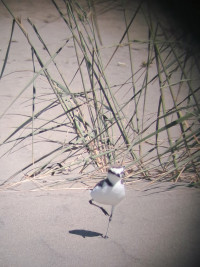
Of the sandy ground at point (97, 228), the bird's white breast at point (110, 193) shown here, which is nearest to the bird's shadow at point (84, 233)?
the sandy ground at point (97, 228)

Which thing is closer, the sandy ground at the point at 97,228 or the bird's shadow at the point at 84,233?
the sandy ground at the point at 97,228

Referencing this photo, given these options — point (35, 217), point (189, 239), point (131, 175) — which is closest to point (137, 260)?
point (189, 239)

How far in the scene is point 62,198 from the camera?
1.92m

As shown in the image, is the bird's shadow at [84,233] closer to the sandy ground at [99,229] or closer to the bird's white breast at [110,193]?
the sandy ground at [99,229]

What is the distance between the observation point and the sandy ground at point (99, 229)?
1.47 meters

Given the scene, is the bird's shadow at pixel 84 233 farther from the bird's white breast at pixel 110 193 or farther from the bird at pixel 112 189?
the bird's white breast at pixel 110 193

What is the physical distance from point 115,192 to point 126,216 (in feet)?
0.80

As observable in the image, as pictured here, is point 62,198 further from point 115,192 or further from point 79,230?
point 115,192

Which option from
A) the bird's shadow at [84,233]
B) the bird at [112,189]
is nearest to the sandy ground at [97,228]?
the bird's shadow at [84,233]

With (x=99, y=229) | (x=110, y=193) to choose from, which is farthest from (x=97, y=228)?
(x=110, y=193)

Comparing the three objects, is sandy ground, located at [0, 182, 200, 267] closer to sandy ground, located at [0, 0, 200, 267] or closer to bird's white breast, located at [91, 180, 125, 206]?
sandy ground, located at [0, 0, 200, 267]

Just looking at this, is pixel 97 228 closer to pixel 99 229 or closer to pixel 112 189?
pixel 99 229

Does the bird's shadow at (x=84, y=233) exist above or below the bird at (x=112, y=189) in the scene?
below

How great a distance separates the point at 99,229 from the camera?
1682 mm
